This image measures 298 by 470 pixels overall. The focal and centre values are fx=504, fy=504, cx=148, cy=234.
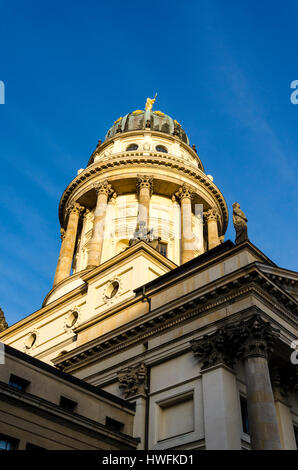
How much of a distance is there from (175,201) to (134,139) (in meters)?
9.01

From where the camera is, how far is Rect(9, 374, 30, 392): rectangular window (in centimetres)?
1953

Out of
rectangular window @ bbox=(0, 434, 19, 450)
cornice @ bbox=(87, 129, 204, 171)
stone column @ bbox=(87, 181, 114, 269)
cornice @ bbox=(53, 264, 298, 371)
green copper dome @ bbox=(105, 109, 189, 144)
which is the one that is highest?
green copper dome @ bbox=(105, 109, 189, 144)

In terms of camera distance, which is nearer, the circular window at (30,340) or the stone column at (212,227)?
the circular window at (30,340)

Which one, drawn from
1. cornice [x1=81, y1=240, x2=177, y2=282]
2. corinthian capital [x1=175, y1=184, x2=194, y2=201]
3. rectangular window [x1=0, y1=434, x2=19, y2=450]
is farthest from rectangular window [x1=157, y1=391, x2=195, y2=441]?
corinthian capital [x1=175, y1=184, x2=194, y2=201]

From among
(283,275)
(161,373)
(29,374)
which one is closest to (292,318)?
(283,275)

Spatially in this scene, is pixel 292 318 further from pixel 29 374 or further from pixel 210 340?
pixel 29 374

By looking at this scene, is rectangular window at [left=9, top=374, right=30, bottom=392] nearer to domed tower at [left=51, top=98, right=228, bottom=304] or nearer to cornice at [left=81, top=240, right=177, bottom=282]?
cornice at [left=81, top=240, right=177, bottom=282]

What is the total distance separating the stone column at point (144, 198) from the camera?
1483 inches

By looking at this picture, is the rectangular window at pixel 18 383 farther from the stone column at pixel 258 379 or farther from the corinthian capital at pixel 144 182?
the corinthian capital at pixel 144 182

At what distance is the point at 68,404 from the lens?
2103 centimetres

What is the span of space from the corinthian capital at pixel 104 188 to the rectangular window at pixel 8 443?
25.4 metres

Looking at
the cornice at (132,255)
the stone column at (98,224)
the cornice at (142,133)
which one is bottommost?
the cornice at (132,255)

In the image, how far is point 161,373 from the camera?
869 inches

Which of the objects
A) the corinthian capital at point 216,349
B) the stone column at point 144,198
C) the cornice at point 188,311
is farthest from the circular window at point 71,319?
the corinthian capital at point 216,349
